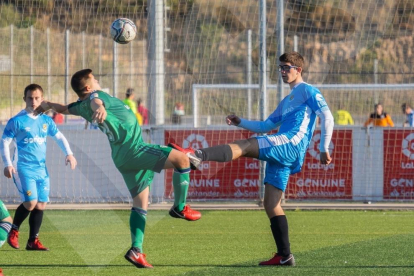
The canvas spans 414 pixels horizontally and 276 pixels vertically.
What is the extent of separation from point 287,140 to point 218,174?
24.2 ft

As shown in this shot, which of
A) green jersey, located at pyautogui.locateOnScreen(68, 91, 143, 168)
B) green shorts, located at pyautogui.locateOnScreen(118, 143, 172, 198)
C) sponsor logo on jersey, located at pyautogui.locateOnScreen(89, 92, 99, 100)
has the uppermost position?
sponsor logo on jersey, located at pyautogui.locateOnScreen(89, 92, 99, 100)

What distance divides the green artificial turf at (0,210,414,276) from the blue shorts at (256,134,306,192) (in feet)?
2.92

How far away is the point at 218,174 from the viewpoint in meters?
15.5

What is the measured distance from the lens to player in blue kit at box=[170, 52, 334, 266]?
320 inches

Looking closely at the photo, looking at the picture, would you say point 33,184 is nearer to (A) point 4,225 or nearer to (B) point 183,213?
(A) point 4,225

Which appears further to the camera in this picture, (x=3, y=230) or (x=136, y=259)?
(x=136, y=259)

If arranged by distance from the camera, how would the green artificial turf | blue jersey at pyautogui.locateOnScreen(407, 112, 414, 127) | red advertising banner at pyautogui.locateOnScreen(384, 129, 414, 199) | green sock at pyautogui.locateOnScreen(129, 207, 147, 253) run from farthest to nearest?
blue jersey at pyautogui.locateOnScreen(407, 112, 414, 127) < red advertising banner at pyautogui.locateOnScreen(384, 129, 414, 199) < the green artificial turf < green sock at pyautogui.locateOnScreen(129, 207, 147, 253)

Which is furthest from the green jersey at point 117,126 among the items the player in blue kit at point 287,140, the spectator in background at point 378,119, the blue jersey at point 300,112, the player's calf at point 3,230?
the spectator in background at point 378,119

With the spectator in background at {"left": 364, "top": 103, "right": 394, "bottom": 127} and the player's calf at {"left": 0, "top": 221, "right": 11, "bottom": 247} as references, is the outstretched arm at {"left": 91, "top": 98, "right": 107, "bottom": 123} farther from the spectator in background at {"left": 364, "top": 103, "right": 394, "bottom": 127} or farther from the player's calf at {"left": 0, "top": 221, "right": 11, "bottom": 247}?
the spectator in background at {"left": 364, "top": 103, "right": 394, "bottom": 127}

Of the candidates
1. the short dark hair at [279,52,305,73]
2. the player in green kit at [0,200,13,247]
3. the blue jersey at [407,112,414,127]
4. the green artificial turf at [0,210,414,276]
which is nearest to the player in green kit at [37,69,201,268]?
the green artificial turf at [0,210,414,276]

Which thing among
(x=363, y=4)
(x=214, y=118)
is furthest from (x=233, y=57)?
(x=363, y=4)

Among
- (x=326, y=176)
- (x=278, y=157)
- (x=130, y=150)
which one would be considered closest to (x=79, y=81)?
(x=130, y=150)

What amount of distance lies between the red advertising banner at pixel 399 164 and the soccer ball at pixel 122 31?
22.0 feet

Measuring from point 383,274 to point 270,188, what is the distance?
1.47m
